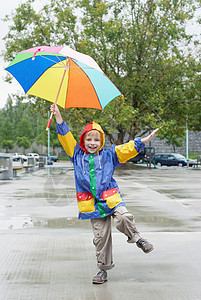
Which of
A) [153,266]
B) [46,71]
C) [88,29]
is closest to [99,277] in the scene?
[153,266]

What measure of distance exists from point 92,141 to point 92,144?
0.11 ft

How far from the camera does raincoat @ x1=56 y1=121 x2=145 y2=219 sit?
195 inches

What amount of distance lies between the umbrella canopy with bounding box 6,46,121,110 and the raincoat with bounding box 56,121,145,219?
81cm

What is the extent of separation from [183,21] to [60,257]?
3276cm

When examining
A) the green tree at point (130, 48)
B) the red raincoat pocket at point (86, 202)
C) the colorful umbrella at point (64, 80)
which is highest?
the green tree at point (130, 48)

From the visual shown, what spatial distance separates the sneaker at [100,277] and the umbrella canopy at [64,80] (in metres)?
1.98

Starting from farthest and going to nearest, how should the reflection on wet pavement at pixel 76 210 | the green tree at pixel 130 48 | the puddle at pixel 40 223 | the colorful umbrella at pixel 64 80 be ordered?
the green tree at pixel 130 48 < the reflection on wet pavement at pixel 76 210 < the puddle at pixel 40 223 < the colorful umbrella at pixel 64 80

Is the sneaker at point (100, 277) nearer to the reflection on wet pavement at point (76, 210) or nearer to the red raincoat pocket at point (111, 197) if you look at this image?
the red raincoat pocket at point (111, 197)

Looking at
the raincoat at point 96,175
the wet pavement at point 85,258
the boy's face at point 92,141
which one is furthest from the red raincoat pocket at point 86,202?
the wet pavement at point 85,258

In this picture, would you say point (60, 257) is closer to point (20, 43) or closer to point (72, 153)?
point (72, 153)

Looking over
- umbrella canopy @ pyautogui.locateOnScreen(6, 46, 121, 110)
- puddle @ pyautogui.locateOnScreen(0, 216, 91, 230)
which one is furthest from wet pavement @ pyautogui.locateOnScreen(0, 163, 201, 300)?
umbrella canopy @ pyautogui.locateOnScreen(6, 46, 121, 110)

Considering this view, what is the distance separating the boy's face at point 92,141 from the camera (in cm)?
514

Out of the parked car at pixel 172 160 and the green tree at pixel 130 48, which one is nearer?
the green tree at pixel 130 48

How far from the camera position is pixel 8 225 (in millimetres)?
8594
